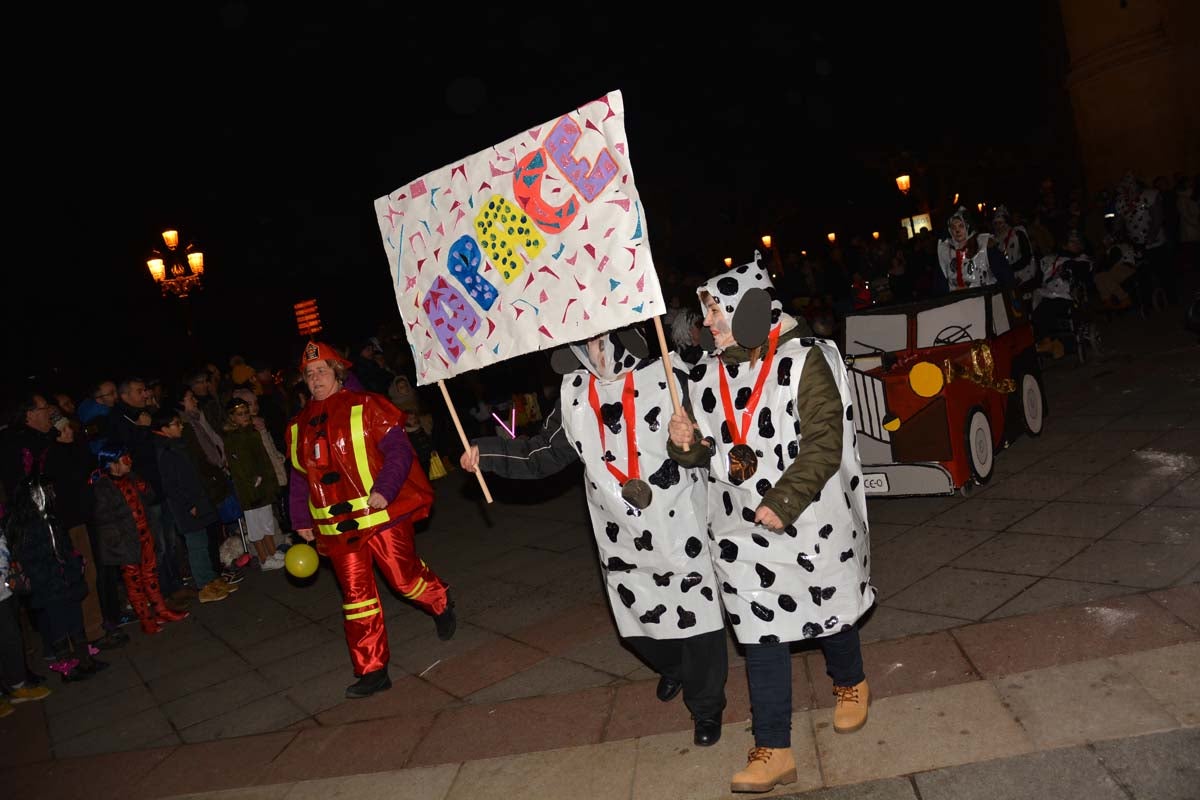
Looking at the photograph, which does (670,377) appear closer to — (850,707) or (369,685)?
(850,707)

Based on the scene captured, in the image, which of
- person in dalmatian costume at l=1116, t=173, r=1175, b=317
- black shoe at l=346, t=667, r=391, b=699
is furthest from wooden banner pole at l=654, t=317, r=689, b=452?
person in dalmatian costume at l=1116, t=173, r=1175, b=317

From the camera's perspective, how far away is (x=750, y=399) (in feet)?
10.7

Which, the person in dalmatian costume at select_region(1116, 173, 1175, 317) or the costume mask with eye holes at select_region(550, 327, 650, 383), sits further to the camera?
the person in dalmatian costume at select_region(1116, 173, 1175, 317)

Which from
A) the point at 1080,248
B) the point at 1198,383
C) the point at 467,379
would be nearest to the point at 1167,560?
the point at 1198,383

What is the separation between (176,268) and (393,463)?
415 inches

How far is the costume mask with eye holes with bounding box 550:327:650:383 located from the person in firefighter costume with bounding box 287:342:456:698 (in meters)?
1.71

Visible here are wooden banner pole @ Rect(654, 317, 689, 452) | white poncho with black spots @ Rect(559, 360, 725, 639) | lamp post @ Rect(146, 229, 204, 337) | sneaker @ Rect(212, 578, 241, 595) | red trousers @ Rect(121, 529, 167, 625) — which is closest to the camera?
wooden banner pole @ Rect(654, 317, 689, 452)

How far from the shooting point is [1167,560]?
4.42m

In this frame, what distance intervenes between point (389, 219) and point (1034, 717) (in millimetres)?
3431

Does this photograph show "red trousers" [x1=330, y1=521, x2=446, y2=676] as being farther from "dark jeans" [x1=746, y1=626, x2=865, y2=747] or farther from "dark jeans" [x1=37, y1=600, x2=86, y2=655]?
"dark jeans" [x1=37, y1=600, x2=86, y2=655]

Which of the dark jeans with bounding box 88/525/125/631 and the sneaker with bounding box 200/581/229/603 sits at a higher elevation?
the dark jeans with bounding box 88/525/125/631

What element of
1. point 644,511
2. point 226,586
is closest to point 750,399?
point 644,511

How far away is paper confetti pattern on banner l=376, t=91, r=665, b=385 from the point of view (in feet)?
10.6

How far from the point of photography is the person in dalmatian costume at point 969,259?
8.02 metres
